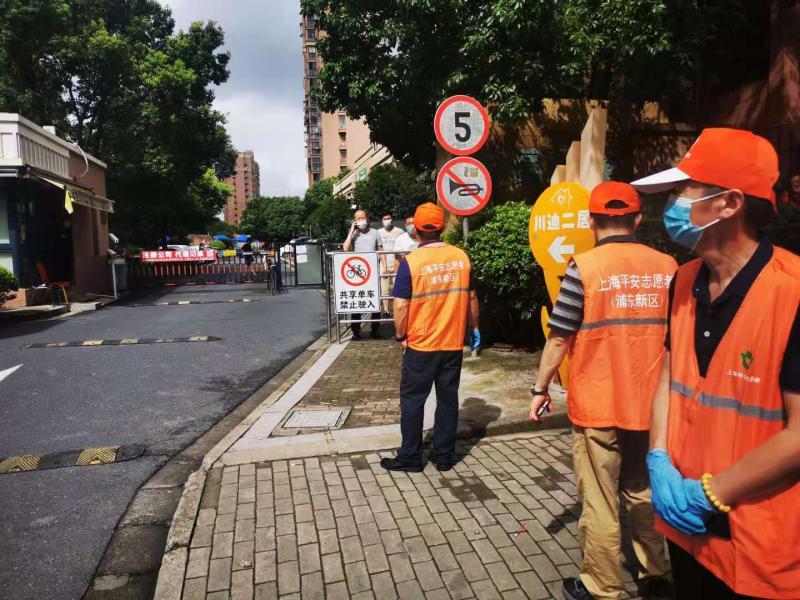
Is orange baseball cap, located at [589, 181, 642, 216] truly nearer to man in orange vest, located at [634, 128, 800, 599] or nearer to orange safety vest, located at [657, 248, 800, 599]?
man in orange vest, located at [634, 128, 800, 599]

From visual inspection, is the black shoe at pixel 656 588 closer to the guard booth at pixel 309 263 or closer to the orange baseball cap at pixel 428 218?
the orange baseball cap at pixel 428 218

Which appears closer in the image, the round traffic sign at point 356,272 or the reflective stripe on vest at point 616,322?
the reflective stripe on vest at point 616,322

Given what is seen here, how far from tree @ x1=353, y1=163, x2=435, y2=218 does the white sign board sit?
836 centimetres

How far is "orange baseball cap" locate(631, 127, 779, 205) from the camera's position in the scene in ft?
5.03

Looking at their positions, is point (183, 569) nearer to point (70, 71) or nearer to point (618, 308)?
point (618, 308)

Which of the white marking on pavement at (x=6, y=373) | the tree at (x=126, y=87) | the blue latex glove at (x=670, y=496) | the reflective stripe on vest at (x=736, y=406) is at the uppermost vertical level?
the tree at (x=126, y=87)

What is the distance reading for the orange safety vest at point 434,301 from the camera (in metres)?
4.17

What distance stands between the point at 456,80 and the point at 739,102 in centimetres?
655

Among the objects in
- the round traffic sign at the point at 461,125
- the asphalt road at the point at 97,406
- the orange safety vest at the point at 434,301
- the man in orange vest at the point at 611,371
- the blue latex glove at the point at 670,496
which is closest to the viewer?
the blue latex glove at the point at 670,496

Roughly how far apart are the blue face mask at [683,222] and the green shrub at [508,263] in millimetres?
5504

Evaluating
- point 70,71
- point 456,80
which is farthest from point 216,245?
point 456,80

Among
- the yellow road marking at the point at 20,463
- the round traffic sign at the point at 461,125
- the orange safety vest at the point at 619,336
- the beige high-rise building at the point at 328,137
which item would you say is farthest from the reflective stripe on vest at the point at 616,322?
the beige high-rise building at the point at 328,137

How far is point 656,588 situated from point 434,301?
217 centimetres

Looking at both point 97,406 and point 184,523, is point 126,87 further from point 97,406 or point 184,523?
point 184,523
